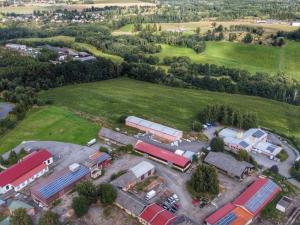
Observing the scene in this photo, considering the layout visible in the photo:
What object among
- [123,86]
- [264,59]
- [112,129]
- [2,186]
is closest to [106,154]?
[112,129]

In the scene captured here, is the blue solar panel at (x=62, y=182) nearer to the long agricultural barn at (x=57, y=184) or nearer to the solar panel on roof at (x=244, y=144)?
the long agricultural barn at (x=57, y=184)

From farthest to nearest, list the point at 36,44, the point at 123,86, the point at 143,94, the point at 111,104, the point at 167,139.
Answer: the point at 36,44, the point at 123,86, the point at 143,94, the point at 111,104, the point at 167,139

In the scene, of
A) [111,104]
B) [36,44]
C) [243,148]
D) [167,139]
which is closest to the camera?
[243,148]

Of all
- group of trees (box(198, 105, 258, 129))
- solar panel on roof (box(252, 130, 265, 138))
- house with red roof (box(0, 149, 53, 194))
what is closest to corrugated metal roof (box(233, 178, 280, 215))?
solar panel on roof (box(252, 130, 265, 138))

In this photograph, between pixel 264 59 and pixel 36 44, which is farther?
pixel 36 44

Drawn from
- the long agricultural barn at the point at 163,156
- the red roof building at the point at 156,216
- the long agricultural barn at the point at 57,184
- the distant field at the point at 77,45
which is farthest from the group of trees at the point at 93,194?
the distant field at the point at 77,45

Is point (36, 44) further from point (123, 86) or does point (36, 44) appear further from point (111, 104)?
point (111, 104)

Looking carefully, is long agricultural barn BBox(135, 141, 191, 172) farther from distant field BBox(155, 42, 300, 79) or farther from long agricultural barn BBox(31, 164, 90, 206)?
distant field BBox(155, 42, 300, 79)
